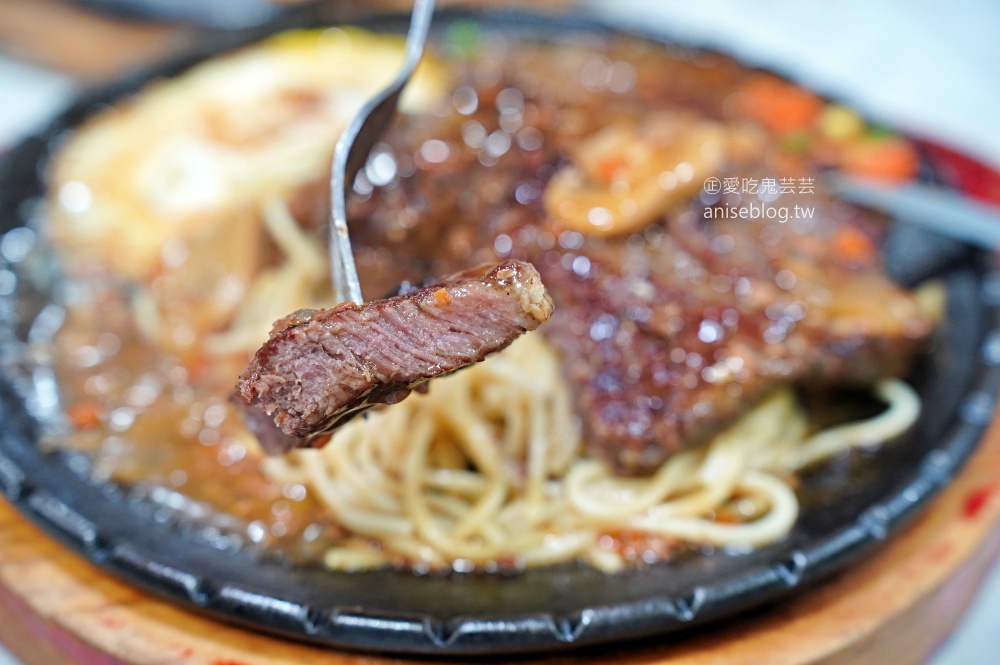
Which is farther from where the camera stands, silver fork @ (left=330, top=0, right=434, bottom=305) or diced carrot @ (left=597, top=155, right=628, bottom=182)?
diced carrot @ (left=597, top=155, right=628, bottom=182)

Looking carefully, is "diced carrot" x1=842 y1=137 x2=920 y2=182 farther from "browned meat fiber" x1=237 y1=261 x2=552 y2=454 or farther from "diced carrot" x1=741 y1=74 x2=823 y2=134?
"browned meat fiber" x1=237 y1=261 x2=552 y2=454

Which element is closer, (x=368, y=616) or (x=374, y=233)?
(x=368, y=616)

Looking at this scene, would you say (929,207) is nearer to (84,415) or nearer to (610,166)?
(610,166)

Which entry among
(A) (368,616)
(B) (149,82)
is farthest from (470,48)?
(A) (368,616)

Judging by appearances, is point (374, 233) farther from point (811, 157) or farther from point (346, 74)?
point (811, 157)

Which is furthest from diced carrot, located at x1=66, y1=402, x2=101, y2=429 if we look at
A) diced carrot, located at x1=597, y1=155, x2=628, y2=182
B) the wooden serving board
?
diced carrot, located at x1=597, y1=155, x2=628, y2=182

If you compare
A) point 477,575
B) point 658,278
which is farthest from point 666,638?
point 658,278
